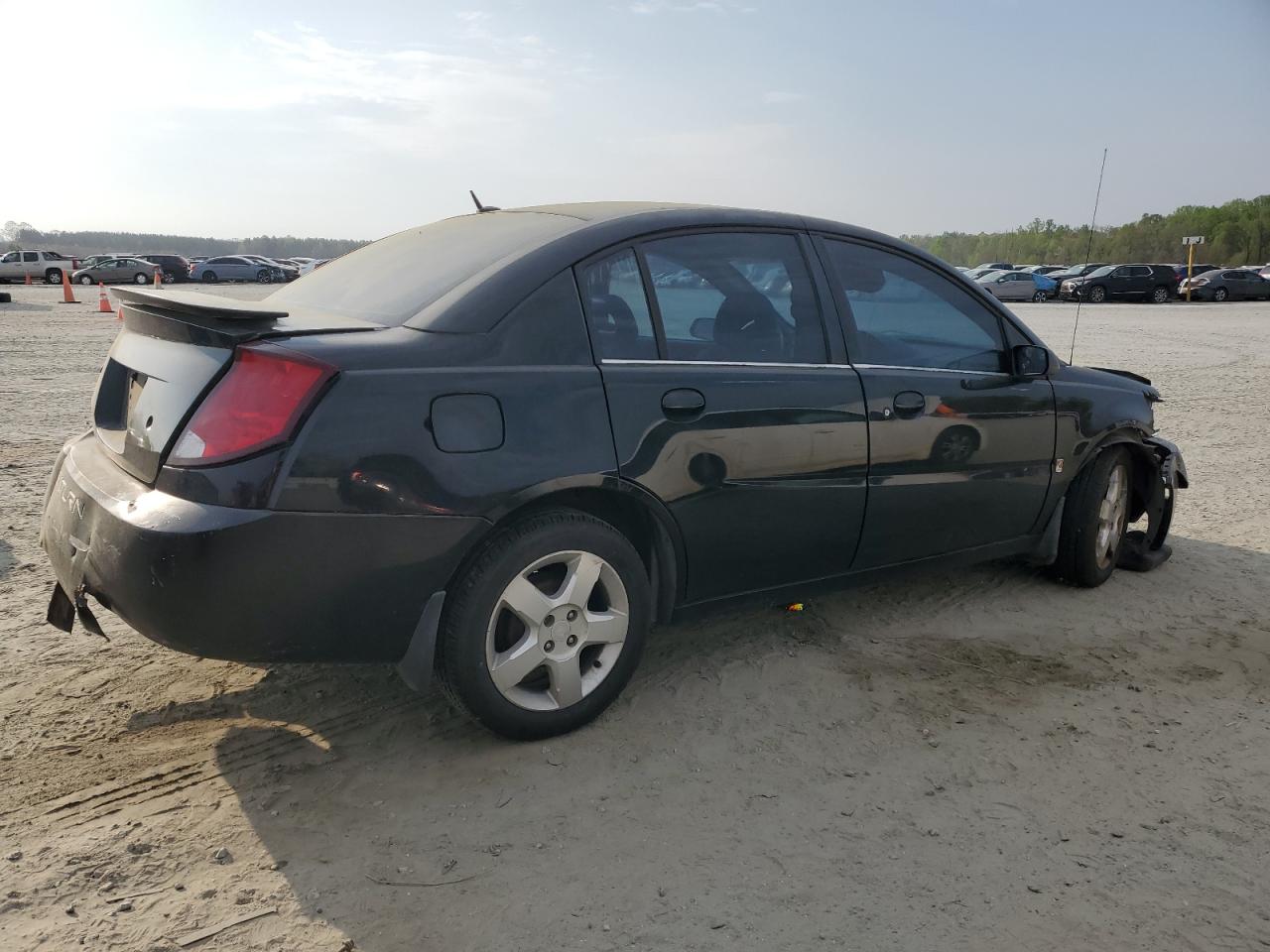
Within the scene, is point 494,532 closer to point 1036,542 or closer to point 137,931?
point 137,931

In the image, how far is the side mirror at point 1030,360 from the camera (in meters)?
4.28

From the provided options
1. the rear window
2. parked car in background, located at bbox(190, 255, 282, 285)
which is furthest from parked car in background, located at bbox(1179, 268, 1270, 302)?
the rear window

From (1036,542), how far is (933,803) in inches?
80.0

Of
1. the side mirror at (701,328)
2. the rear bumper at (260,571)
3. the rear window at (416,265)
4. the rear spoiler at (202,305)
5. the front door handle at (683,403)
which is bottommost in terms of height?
the rear bumper at (260,571)

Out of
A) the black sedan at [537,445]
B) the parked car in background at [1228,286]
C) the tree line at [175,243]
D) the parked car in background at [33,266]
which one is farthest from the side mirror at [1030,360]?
the tree line at [175,243]

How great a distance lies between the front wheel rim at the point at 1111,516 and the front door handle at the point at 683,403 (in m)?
2.34

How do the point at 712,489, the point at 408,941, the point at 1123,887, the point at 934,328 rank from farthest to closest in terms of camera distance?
the point at 934,328
the point at 712,489
the point at 1123,887
the point at 408,941

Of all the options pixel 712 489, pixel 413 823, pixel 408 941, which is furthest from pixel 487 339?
pixel 408 941

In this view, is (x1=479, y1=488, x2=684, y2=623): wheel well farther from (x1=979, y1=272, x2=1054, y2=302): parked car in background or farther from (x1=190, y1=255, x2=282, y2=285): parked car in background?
(x1=190, y1=255, x2=282, y2=285): parked car in background

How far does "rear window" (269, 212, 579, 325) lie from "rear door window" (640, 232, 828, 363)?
1.27 feet

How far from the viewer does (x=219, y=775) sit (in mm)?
2984

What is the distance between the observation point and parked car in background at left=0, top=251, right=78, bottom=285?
148ft

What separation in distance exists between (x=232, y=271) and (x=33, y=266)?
8591 millimetres

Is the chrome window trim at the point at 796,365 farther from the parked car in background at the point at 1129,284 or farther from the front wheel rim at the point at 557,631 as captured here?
the parked car in background at the point at 1129,284
